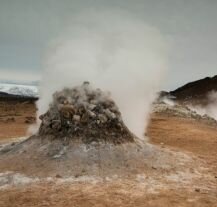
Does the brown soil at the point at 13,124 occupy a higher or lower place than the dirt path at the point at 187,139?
higher

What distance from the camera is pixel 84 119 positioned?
59.3ft

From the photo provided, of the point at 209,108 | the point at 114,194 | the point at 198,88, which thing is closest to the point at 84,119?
the point at 114,194

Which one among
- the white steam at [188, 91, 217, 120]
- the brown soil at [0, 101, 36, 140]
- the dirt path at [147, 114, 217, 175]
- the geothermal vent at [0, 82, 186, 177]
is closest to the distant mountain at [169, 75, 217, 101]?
the white steam at [188, 91, 217, 120]

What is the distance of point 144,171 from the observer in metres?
16.2

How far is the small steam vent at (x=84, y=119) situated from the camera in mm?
17844

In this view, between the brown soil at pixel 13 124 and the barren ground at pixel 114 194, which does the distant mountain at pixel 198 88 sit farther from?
the barren ground at pixel 114 194

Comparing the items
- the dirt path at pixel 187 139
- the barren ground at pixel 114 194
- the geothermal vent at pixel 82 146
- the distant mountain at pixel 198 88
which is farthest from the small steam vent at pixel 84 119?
the distant mountain at pixel 198 88

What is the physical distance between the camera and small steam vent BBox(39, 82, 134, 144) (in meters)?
17.8

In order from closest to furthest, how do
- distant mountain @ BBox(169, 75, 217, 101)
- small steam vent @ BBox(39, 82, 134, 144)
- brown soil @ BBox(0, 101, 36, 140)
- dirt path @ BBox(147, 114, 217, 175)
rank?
small steam vent @ BBox(39, 82, 134, 144) → dirt path @ BBox(147, 114, 217, 175) → brown soil @ BBox(0, 101, 36, 140) → distant mountain @ BBox(169, 75, 217, 101)

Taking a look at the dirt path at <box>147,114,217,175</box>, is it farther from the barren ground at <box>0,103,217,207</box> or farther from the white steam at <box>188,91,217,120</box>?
the white steam at <box>188,91,217,120</box>

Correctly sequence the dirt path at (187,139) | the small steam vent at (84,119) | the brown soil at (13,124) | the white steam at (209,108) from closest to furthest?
the small steam vent at (84,119) < the dirt path at (187,139) < the brown soil at (13,124) < the white steam at (209,108)

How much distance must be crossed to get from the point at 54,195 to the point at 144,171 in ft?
11.9

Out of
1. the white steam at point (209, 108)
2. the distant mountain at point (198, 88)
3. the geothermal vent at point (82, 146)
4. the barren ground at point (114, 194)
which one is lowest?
the barren ground at point (114, 194)

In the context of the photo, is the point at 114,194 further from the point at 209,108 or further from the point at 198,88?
the point at 198,88
